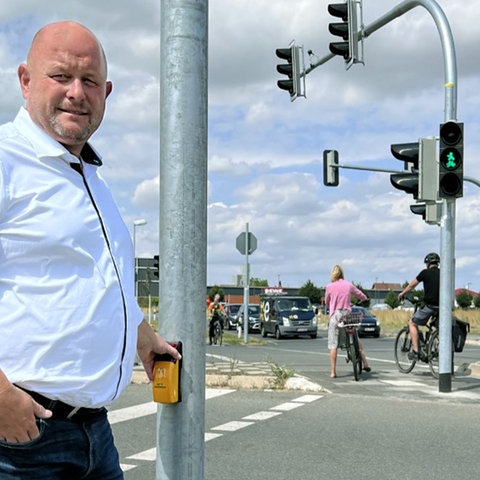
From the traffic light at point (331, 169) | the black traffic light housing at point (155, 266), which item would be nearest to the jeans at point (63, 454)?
the traffic light at point (331, 169)

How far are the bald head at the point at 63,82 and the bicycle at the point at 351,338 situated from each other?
10.7 metres

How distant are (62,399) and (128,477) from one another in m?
3.94

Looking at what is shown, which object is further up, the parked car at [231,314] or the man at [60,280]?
the man at [60,280]

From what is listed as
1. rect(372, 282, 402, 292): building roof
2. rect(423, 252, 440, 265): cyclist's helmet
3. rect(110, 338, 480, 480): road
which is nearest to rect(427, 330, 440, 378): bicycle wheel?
rect(423, 252, 440, 265): cyclist's helmet

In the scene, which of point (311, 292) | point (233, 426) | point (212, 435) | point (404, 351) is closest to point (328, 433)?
point (233, 426)

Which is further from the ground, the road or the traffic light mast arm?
the traffic light mast arm

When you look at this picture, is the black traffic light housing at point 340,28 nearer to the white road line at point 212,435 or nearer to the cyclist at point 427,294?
the cyclist at point 427,294

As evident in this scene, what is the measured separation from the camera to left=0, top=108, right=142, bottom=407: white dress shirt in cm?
219

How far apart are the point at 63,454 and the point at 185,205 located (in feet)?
3.29

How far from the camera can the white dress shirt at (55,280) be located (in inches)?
86.4

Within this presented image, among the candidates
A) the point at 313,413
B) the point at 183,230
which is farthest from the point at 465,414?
the point at 183,230

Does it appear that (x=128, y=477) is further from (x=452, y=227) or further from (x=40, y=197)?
(x=452, y=227)

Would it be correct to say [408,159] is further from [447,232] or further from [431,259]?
[431,259]

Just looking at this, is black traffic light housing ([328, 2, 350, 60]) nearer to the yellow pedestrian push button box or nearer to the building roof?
the yellow pedestrian push button box
